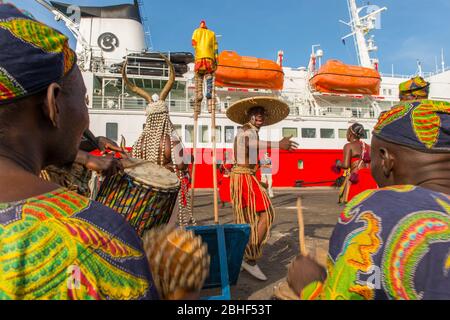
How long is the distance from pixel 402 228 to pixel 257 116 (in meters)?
3.40

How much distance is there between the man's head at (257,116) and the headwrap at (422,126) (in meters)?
2.95

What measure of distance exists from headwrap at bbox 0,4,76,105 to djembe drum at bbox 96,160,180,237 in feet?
4.74

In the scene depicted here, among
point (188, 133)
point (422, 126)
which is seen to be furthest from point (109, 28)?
point (422, 126)

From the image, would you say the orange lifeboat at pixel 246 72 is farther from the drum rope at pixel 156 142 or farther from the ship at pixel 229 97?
the drum rope at pixel 156 142

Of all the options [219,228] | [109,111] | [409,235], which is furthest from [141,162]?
[109,111]

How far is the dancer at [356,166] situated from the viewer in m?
5.12

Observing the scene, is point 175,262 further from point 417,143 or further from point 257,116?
point 257,116

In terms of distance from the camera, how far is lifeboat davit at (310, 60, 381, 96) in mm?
17156

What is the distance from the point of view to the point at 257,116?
425 centimetres

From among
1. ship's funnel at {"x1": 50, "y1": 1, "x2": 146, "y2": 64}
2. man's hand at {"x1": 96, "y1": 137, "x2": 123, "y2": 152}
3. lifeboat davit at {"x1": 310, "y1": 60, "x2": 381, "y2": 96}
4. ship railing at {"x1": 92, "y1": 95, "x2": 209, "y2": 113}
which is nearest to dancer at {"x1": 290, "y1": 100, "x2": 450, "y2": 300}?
man's hand at {"x1": 96, "y1": 137, "x2": 123, "y2": 152}

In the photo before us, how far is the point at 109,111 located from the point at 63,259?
14.7 metres

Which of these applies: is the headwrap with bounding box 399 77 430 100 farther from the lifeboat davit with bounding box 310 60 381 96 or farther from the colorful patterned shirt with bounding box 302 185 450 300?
the lifeboat davit with bounding box 310 60 381 96

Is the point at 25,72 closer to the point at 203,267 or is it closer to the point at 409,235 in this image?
the point at 203,267
